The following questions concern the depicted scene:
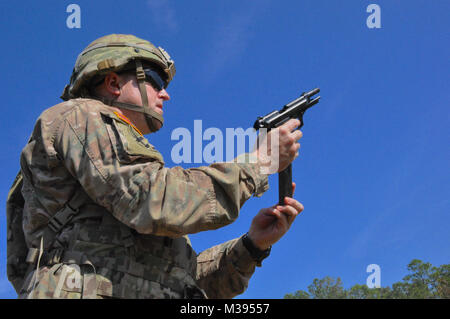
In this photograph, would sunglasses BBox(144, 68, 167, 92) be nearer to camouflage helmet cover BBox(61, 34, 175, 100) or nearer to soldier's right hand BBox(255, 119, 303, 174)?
camouflage helmet cover BBox(61, 34, 175, 100)

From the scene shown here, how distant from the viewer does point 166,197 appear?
3844 mm

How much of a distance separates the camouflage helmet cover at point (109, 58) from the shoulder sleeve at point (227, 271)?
2.16 metres

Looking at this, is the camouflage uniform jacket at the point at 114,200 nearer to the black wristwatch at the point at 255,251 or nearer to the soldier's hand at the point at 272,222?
the soldier's hand at the point at 272,222

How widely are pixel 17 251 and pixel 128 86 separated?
197cm

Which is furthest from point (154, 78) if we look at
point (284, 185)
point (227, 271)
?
point (227, 271)

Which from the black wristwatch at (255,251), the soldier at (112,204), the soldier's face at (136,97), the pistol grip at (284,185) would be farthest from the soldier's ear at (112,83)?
the black wristwatch at (255,251)

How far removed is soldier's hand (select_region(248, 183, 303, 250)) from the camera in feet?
16.7

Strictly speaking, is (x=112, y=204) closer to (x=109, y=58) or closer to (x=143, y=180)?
(x=143, y=180)

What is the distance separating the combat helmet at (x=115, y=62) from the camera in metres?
4.97

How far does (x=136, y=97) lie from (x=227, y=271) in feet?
7.30

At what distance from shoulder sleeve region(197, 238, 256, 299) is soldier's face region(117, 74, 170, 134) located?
66.3 inches

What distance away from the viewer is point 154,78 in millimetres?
5195
